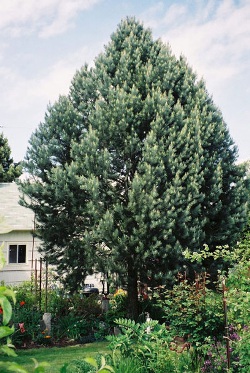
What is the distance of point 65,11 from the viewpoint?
8.27 metres

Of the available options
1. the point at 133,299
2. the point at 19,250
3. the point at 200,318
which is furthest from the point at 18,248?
the point at 200,318

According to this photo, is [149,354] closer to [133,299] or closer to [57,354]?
[57,354]

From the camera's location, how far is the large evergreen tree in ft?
35.4

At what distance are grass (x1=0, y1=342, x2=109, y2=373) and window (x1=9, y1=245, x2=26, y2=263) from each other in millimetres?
10548

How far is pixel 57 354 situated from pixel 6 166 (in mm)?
24599

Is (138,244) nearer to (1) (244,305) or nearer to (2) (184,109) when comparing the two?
(2) (184,109)

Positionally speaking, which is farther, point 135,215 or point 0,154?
point 0,154

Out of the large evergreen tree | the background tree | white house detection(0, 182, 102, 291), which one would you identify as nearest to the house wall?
white house detection(0, 182, 102, 291)

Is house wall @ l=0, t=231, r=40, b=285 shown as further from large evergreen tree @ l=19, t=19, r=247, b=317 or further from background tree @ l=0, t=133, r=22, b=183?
background tree @ l=0, t=133, r=22, b=183

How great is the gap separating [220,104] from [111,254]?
6.17 meters

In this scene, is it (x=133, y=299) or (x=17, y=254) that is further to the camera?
(x=17, y=254)

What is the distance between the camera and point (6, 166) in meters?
32.7

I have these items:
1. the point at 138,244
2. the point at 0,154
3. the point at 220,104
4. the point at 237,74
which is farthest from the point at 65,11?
the point at 0,154

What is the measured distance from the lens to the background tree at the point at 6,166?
1234 inches
